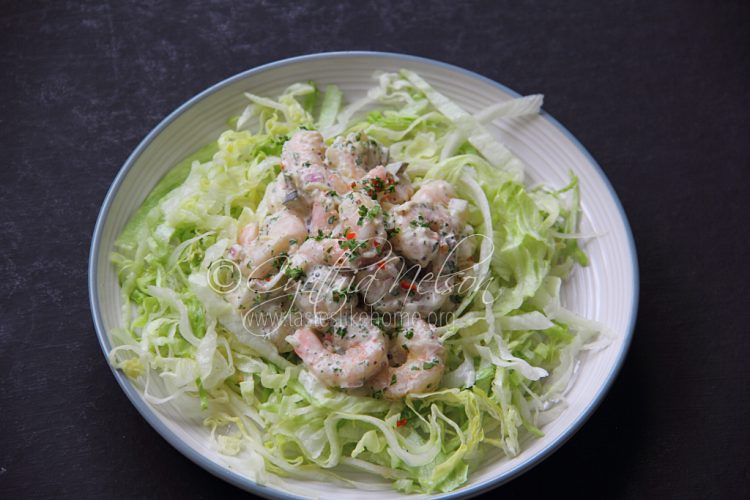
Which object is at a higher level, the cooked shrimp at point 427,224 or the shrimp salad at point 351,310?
the cooked shrimp at point 427,224

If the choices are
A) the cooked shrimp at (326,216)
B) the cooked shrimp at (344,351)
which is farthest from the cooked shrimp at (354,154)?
the cooked shrimp at (344,351)

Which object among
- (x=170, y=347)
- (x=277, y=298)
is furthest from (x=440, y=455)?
(x=170, y=347)

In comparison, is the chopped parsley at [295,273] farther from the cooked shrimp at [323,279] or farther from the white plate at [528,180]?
the white plate at [528,180]

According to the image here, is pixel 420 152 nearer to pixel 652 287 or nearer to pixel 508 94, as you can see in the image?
pixel 508 94

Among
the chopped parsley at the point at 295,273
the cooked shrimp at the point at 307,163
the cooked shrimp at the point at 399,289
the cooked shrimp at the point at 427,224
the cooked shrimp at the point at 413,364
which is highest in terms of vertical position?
the cooked shrimp at the point at 307,163

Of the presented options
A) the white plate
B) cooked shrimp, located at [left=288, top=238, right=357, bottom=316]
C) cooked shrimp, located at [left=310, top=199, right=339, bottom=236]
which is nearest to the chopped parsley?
cooked shrimp, located at [left=288, top=238, right=357, bottom=316]

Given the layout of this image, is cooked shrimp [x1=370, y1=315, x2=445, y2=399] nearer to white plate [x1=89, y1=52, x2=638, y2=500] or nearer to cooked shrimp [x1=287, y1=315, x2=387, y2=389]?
cooked shrimp [x1=287, y1=315, x2=387, y2=389]

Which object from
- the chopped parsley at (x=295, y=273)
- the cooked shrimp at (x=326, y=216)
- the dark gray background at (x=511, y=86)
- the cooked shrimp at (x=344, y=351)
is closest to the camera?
the cooked shrimp at (x=344, y=351)

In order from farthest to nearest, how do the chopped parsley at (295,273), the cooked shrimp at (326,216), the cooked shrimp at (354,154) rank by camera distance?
the cooked shrimp at (354,154)
the cooked shrimp at (326,216)
the chopped parsley at (295,273)
